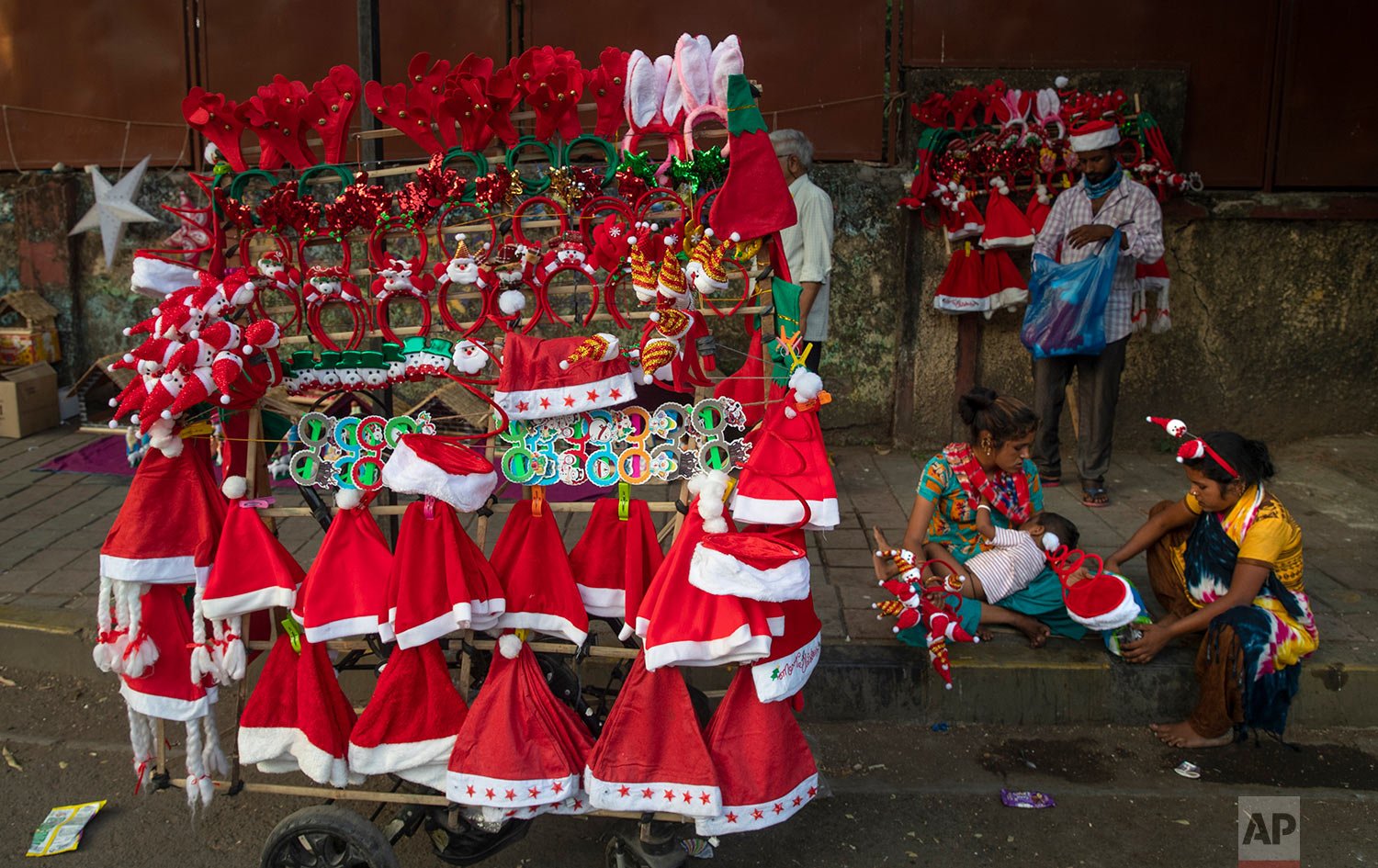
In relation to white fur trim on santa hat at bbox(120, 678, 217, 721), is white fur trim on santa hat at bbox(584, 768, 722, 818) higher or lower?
lower

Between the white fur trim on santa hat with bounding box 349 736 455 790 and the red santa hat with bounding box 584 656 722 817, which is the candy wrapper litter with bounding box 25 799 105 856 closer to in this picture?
the white fur trim on santa hat with bounding box 349 736 455 790

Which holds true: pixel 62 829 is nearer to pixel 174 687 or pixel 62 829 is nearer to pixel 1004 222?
pixel 174 687

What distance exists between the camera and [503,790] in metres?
2.48

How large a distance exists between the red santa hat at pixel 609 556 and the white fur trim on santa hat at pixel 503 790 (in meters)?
0.46

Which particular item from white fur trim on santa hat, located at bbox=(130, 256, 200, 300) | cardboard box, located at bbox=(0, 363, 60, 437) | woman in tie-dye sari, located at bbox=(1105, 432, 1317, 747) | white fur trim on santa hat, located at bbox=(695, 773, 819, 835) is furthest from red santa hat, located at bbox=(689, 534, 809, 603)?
cardboard box, located at bbox=(0, 363, 60, 437)

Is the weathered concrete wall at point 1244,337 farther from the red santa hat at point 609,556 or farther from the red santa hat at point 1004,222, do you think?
the red santa hat at point 609,556

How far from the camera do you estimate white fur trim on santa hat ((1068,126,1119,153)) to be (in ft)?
15.8

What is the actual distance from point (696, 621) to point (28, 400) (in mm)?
5784

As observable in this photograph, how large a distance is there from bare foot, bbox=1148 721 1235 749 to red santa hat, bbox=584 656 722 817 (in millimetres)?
1809

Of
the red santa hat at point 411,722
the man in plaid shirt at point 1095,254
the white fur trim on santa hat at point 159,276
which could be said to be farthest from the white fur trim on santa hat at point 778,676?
the man in plaid shirt at point 1095,254

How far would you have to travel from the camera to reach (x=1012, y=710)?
3.62 metres

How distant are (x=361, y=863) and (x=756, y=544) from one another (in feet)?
4.23

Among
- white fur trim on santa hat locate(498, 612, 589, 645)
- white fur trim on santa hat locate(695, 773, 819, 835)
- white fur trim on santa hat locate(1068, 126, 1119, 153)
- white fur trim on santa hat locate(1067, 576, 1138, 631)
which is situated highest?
white fur trim on santa hat locate(1068, 126, 1119, 153)

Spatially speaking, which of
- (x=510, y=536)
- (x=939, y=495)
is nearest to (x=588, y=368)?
(x=510, y=536)
